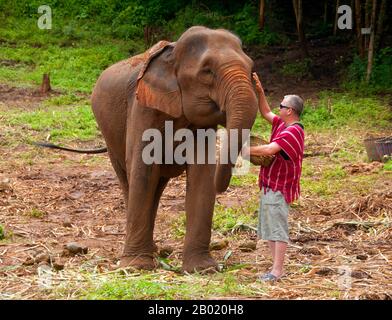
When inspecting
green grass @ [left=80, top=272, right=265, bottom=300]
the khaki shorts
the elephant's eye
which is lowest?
green grass @ [left=80, top=272, right=265, bottom=300]

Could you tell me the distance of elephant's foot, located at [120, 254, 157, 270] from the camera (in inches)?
332

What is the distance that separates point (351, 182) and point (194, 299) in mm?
6140

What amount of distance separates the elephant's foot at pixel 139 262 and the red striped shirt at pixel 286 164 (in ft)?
4.58

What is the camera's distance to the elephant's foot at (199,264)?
27.4 feet

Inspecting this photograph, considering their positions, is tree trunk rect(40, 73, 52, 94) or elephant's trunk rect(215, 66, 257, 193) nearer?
elephant's trunk rect(215, 66, 257, 193)

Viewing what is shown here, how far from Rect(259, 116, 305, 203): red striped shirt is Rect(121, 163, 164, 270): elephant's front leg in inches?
48.1

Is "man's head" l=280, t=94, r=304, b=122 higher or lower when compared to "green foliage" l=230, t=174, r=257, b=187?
higher

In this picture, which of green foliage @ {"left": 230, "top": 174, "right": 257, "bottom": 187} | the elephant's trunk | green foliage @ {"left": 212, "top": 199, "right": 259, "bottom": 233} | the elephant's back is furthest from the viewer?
green foliage @ {"left": 230, "top": 174, "right": 257, "bottom": 187}

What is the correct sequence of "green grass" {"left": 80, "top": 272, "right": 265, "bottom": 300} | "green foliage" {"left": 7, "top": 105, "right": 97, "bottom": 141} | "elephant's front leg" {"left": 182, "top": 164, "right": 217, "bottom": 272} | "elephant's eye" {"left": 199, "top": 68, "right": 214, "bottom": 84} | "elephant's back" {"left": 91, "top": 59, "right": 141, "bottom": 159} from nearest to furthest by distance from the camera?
"green grass" {"left": 80, "top": 272, "right": 265, "bottom": 300} < "elephant's eye" {"left": 199, "top": 68, "right": 214, "bottom": 84} < "elephant's front leg" {"left": 182, "top": 164, "right": 217, "bottom": 272} < "elephant's back" {"left": 91, "top": 59, "right": 141, "bottom": 159} < "green foliage" {"left": 7, "top": 105, "right": 97, "bottom": 141}

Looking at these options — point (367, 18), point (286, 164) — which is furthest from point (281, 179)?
point (367, 18)

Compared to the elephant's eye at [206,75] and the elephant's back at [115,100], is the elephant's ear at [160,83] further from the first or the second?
the elephant's back at [115,100]

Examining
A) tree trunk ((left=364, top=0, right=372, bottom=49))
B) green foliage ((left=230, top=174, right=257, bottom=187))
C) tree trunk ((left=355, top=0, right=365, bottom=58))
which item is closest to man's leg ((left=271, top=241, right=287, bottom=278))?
green foliage ((left=230, top=174, right=257, bottom=187))

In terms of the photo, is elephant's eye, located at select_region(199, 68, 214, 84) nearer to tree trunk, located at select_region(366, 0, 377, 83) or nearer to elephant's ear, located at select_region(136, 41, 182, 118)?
elephant's ear, located at select_region(136, 41, 182, 118)

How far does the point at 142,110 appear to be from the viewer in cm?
852
